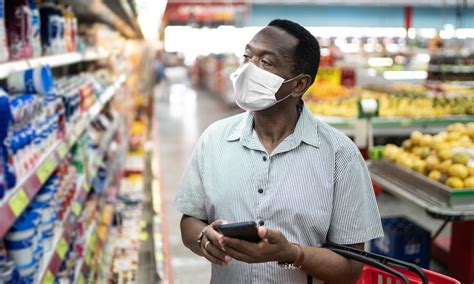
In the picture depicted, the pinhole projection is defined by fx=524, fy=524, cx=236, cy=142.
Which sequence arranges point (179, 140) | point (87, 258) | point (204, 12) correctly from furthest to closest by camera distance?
point (204, 12)
point (179, 140)
point (87, 258)

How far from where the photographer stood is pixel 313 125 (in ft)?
5.56

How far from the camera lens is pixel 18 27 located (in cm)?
220

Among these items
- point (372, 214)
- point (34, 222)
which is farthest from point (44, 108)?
point (372, 214)

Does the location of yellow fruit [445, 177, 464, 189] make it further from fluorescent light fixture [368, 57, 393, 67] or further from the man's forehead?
fluorescent light fixture [368, 57, 393, 67]

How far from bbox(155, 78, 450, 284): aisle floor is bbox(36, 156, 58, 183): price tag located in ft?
6.57

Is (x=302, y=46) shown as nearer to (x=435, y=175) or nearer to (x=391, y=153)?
(x=435, y=175)

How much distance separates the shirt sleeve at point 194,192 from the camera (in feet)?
5.73

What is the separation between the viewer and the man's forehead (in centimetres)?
159

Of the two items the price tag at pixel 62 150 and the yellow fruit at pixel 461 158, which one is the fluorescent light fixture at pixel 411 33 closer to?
the yellow fruit at pixel 461 158

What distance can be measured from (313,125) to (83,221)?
2.15m

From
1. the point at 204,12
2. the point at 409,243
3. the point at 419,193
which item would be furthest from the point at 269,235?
the point at 204,12

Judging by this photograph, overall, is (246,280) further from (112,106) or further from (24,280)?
(112,106)

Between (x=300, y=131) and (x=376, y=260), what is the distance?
Result: 45 cm

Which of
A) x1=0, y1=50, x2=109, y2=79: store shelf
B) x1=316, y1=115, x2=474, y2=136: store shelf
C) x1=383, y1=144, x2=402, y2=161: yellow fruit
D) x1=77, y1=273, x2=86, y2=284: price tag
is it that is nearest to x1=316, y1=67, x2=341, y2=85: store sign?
x1=316, y1=115, x2=474, y2=136: store shelf
